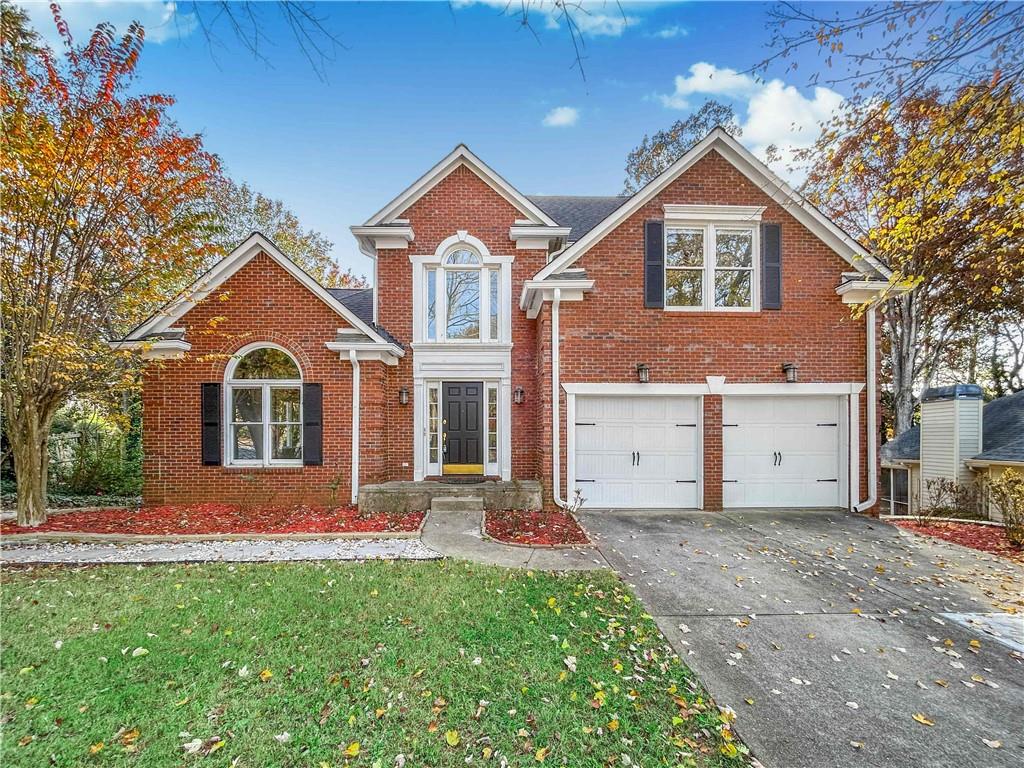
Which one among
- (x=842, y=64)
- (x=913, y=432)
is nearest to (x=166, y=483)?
(x=842, y=64)

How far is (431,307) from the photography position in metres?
9.74

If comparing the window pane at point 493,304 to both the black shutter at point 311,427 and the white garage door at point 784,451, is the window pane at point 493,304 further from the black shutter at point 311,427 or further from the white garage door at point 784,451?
the white garage door at point 784,451

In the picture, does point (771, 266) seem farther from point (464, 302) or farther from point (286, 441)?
point (286, 441)

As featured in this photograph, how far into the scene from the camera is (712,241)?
26.9 feet

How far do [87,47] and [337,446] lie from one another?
771 centimetres

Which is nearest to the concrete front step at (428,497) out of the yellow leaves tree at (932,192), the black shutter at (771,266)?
the black shutter at (771,266)

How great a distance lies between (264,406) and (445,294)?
4.48 m

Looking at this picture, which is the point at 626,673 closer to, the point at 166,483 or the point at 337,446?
the point at 337,446

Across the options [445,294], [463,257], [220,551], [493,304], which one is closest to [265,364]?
[220,551]

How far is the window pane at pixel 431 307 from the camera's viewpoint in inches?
383

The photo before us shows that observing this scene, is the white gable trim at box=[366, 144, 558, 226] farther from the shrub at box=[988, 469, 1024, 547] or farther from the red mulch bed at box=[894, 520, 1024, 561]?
the shrub at box=[988, 469, 1024, 547]

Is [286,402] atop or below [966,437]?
atop

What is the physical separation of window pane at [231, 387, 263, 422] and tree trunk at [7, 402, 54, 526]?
269 centimetres

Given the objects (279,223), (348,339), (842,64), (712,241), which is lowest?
(348,339)
